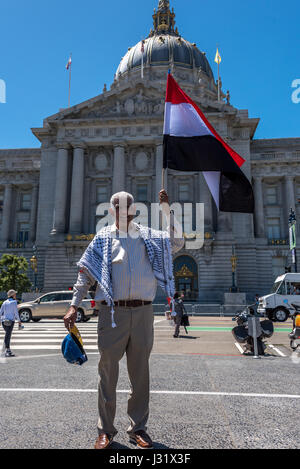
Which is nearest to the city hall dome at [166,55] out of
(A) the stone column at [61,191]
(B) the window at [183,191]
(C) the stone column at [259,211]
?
(C) the stone column at [259,211]

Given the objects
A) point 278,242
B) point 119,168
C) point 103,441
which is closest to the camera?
point 103,441

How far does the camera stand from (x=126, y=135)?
1806 inches

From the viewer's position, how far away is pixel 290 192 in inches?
1874

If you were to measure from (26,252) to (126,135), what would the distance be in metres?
19.5

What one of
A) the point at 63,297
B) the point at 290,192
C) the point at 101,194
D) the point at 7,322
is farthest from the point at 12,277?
the point at 290,192

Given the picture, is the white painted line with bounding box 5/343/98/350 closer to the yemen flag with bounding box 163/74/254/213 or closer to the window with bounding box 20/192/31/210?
the yemen flag with bounding box 163/74/254/213

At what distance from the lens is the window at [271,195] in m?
49.6

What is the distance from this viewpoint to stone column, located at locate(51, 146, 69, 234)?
146 feet

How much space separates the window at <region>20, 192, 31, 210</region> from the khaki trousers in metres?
51.7

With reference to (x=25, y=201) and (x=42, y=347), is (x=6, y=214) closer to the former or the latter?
Answer: (x=25, y=201)

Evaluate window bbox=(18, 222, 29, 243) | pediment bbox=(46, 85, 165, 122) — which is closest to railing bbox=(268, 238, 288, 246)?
pediment bbox=(46, 85, 165, 122)

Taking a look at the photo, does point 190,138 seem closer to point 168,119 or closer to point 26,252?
point 168,119

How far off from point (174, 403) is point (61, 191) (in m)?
42.7

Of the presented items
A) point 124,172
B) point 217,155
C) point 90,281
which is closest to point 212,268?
point 124,172
